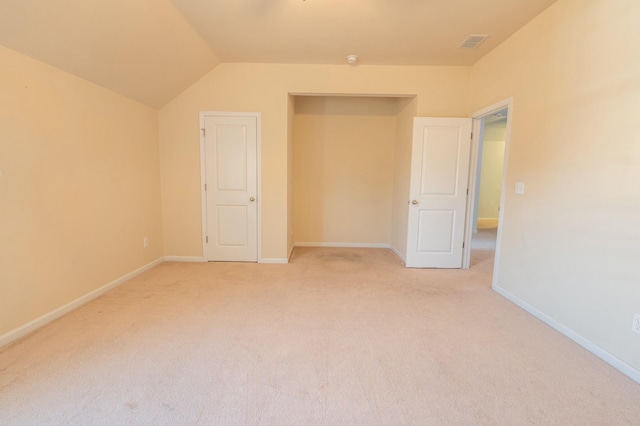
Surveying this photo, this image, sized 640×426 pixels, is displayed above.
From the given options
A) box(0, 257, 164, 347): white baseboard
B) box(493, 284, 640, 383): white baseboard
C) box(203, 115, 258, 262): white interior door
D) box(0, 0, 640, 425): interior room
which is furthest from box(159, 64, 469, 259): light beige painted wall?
box(493, 284, 640, 383): white baseboard

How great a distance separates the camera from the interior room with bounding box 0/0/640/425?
5.21 ft

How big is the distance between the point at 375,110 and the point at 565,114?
2.87m

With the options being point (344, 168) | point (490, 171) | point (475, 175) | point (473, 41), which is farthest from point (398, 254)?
point (490, 171)

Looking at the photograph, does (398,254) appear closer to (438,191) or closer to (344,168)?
(438,191)

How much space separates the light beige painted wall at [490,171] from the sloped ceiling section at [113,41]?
25.5ft

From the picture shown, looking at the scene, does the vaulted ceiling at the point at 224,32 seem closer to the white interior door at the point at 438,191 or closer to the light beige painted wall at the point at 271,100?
the light beige painted wall at the point at 271,100

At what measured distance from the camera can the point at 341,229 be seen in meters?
4.95

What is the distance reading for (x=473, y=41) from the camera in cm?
297

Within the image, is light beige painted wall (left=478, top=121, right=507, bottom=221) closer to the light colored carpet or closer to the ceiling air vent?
the ceiling air vent

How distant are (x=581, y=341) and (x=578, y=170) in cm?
130

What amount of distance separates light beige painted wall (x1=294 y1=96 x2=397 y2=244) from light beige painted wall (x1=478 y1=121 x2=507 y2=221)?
15.6 feet

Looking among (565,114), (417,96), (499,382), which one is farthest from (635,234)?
(417,96)

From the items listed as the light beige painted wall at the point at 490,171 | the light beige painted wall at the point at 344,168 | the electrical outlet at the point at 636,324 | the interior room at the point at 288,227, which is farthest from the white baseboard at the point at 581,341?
the light beige painted wall at the point at 490,171

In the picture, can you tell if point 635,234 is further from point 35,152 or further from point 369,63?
point 35,152
